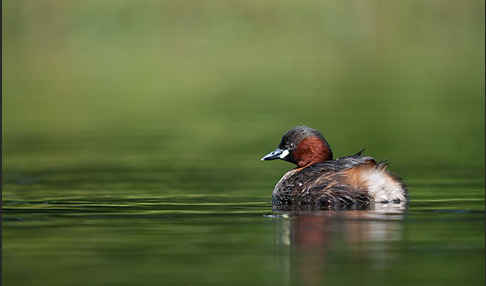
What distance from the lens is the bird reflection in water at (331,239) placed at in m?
8.38

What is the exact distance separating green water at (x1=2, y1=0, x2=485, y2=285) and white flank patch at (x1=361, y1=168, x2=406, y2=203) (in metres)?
0.18

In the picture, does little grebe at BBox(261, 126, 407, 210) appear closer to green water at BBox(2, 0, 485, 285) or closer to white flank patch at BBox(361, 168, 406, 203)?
white flank patch at BBox(361, 168, 406, 203)

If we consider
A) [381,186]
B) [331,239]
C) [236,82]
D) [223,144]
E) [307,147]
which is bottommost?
[331,239]

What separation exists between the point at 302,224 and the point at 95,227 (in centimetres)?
154

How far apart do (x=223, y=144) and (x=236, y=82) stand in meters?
13.0

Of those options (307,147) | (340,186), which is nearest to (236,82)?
(307,147)

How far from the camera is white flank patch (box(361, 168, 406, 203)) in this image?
36.7 ft

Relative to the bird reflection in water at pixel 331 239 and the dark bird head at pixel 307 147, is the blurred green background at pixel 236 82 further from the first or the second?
the bird reflection in water at pixel 331 239

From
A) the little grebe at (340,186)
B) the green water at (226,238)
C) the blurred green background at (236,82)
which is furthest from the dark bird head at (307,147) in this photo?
the blurred green background at (236,82)

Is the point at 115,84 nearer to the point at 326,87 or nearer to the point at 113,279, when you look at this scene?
the point at 326,87

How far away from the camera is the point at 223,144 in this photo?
18.0 m

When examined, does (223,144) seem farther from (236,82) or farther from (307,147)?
(236,82)

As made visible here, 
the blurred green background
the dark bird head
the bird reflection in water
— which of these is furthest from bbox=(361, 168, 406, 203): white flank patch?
the blurred green background

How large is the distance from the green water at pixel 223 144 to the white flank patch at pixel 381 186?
0.58 ft
